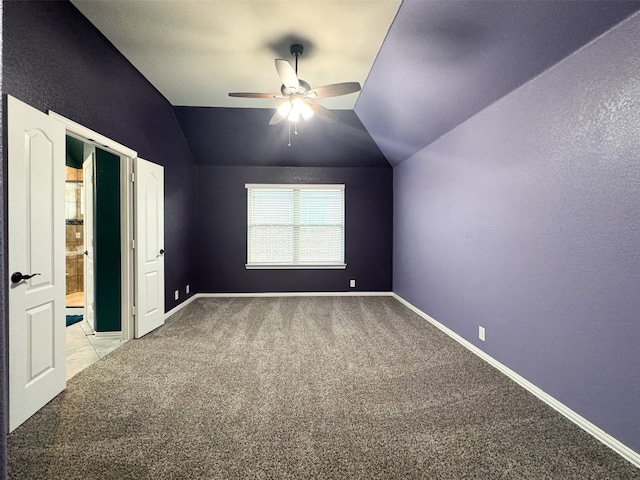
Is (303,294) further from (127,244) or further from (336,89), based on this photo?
(336,89)

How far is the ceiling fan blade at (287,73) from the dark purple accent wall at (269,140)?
2014mm

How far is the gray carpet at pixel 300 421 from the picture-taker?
176 cm

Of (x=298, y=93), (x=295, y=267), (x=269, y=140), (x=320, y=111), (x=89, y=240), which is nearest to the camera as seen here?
(x=298, y=93)

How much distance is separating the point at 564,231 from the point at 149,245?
13.5ft

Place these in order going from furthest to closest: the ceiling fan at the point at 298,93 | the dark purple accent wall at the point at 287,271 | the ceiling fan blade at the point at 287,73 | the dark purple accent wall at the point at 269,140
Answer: the dark purple accent wall at the point at 287,271 → the dark purple accent wall at the point at 269,140 → the ceiling fan at the point at 298,93 → the ceiling fan blade at the point at 287,73

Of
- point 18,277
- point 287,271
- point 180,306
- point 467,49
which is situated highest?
point 467,49

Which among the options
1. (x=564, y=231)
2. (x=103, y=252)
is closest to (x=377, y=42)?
(x=564, y=231)

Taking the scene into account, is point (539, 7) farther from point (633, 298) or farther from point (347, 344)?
point (347, 344)

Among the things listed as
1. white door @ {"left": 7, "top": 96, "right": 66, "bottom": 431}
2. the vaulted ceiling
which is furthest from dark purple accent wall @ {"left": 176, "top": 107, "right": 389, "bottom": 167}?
white door @ {"left": 7, "top": 96, "right": 66, "bottom": 431}

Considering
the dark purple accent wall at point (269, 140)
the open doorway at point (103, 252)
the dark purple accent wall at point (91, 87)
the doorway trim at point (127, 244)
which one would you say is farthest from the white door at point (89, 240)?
the dark purple accent wall at point (269, 140)

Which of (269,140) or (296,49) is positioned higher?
(296,49)

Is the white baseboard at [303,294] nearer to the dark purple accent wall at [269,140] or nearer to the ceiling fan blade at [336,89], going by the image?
the dark purple accent wall at [269,140]

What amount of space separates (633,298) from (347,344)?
2.38 meters

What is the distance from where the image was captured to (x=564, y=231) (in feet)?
7.45
